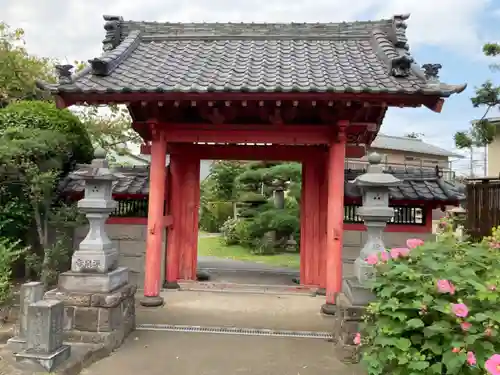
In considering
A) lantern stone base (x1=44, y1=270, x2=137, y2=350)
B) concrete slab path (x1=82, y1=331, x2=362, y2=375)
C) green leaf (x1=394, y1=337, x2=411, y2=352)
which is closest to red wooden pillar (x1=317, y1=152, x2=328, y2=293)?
concrete slab path (x1=82, y1=331, x2=362, y2=375)

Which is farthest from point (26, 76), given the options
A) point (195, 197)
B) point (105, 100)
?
point (105, 100)

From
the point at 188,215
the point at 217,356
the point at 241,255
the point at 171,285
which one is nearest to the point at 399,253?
the point at 217,356

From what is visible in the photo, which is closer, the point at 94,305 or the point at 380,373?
the point at 380,373

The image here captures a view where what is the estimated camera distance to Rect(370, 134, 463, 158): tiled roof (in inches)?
1286

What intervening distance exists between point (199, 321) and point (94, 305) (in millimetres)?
1625

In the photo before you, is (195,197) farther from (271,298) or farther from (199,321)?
(199,321)

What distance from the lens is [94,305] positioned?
504 cm

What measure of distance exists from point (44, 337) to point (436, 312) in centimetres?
344

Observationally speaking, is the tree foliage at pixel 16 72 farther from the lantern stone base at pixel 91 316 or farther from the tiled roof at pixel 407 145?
the tiled roof at pixel 407 145

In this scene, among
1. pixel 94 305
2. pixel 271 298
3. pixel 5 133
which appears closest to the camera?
pixel 94 305

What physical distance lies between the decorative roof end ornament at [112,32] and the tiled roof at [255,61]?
2cm

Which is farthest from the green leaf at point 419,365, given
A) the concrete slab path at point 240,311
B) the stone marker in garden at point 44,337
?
the stone marker in garden at point 44,337

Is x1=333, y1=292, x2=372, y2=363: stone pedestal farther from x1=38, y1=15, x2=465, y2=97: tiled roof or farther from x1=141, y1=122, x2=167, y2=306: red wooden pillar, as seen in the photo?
x1=141, y1=122, x2=167, y2=306: red wooden pillar

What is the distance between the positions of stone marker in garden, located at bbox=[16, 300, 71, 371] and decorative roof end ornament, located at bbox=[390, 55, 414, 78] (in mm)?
5037
